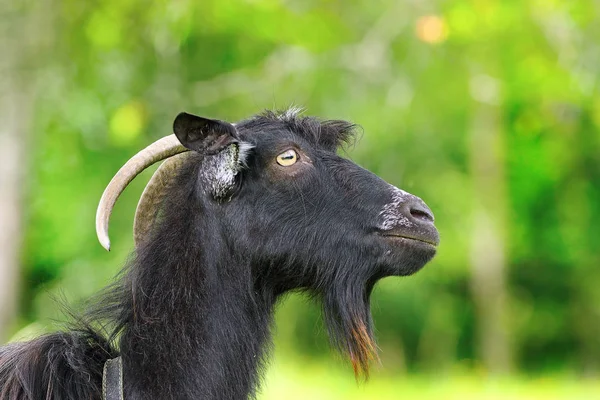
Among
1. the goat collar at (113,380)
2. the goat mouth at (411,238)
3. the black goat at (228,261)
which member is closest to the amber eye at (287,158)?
the black goat at (228,261)

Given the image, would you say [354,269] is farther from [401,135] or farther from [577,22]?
[401,135]

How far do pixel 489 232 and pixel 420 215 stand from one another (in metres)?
16.6

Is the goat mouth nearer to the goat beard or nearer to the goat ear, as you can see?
the goat beard

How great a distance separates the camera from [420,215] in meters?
4.32

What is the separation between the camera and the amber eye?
4324 millimetres

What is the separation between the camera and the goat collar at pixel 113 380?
3830 mm

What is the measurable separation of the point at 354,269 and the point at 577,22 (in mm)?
10072

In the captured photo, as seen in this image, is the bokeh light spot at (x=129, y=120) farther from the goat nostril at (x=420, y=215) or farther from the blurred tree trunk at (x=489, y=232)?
the goat nostril at (x=420, y=215)

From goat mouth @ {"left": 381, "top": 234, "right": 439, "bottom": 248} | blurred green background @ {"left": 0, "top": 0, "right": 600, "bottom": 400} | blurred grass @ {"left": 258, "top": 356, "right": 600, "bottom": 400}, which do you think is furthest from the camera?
blurred green background @ {"left": 0, "top": 0, "right": 600, "bottom": 400}

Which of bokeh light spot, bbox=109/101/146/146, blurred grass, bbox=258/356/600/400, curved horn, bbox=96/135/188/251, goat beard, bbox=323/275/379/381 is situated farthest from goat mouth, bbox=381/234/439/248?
bokeh light spot, bbox=109/101/146/146

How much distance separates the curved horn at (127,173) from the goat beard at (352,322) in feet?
3.17

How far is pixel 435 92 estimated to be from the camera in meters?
16.2

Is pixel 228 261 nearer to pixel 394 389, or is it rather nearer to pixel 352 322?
pixel 352 322

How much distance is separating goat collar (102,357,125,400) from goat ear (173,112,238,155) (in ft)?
3.13
